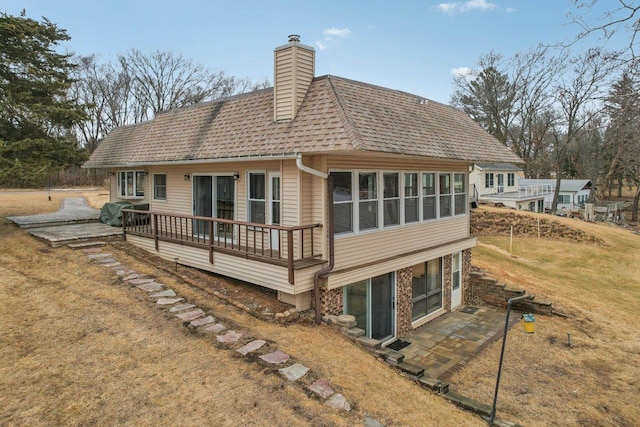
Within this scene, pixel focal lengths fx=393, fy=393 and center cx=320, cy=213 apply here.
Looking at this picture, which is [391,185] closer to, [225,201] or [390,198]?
[390,198]

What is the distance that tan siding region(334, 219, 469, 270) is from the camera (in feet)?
27.5

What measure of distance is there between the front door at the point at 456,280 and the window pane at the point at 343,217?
5.31 meters

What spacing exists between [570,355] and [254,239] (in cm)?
785

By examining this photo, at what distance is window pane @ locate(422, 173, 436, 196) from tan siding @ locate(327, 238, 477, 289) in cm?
160

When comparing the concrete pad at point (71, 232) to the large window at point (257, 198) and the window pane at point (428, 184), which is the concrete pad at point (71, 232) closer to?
the large window at point (257, 198)

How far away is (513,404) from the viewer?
23.0 ft

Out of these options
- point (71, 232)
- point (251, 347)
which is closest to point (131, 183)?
point (71, 232)

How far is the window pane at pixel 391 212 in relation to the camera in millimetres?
9398

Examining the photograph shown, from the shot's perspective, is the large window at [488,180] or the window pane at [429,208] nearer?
the window pane at [429,208]

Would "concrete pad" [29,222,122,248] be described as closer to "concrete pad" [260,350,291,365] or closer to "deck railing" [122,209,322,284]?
"deck railing" [122,209,322,284]

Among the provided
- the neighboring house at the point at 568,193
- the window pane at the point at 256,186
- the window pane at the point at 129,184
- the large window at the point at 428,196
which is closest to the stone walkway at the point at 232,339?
the window pane at the point at 256,186

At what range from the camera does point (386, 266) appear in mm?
9266

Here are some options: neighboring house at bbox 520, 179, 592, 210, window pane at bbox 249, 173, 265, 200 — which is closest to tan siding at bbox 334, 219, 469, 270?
window pane at bbox 249, 173, 265, 200

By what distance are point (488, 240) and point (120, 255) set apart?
60.4ft
